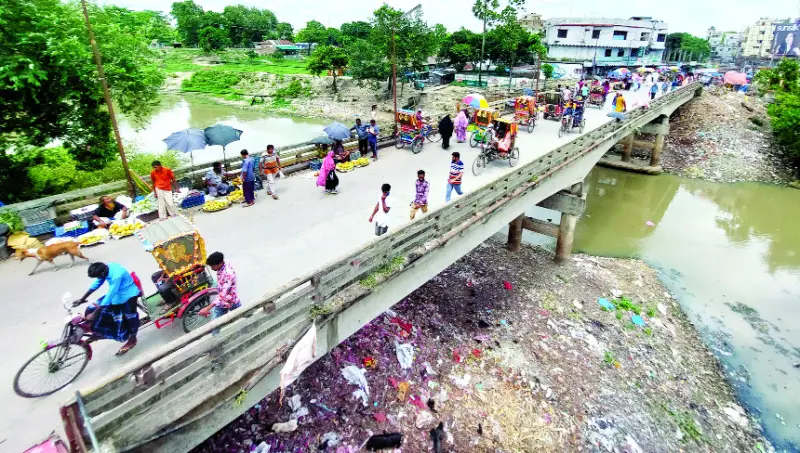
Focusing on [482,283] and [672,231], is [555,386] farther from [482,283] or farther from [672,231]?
[672,231]

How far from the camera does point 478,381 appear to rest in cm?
A: 912

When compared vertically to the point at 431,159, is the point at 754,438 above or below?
below

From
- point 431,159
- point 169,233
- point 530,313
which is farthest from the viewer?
point 431,159

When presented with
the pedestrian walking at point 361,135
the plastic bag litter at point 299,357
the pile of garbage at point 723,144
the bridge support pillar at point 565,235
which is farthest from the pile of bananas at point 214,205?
the pile of garbage at point 723,144

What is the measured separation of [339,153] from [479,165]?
173 inches

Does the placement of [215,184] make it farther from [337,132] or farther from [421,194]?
[421,194]

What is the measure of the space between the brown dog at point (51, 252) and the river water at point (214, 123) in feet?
66.3

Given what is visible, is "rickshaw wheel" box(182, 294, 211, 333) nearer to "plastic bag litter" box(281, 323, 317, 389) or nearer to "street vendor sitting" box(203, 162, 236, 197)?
"plastic bag litter" box(281, 323, 317, 389)

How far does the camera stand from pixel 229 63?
75375mm

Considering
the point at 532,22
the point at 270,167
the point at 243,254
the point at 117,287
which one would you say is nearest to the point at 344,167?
the point at 270,167

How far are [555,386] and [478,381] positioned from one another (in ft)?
5.75

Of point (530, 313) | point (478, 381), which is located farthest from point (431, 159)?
point (478, 381)

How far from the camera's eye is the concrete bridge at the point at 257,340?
3924mm

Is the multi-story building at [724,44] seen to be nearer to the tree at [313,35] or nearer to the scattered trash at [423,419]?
the tree at [313,35]
